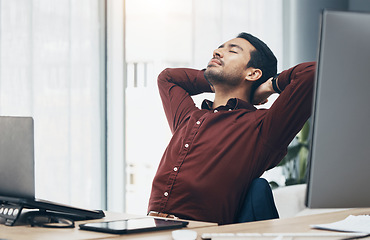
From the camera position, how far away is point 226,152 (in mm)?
1922

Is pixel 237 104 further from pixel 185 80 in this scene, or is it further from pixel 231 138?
pixel 185 80

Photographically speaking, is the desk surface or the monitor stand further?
the monitor stand

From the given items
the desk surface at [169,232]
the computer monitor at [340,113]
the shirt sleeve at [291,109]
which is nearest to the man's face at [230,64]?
the shirt sleeve at [291,109]

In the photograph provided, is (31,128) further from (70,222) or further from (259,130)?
(259,130)

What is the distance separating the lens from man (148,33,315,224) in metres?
1.86

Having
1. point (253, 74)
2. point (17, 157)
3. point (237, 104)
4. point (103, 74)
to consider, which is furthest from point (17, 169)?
point (103, 74)

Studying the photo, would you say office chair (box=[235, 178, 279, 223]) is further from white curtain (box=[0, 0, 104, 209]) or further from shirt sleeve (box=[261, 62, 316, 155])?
white curtain (box=[0, 0, 104, 209])

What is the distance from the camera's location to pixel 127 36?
9.98 ft

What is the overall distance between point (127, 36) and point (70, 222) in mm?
1865

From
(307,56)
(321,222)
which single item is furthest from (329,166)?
(307,56)

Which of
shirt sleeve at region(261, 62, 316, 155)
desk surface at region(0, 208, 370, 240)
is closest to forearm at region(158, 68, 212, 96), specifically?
shirt sleeve at region(261, 62, 316, 155)

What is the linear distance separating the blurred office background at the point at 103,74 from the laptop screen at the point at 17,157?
1144mm

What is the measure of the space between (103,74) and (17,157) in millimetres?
1687

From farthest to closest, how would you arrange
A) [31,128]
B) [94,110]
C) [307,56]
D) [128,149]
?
[307,56]
[128,149]
[94,110]
[31,128]
